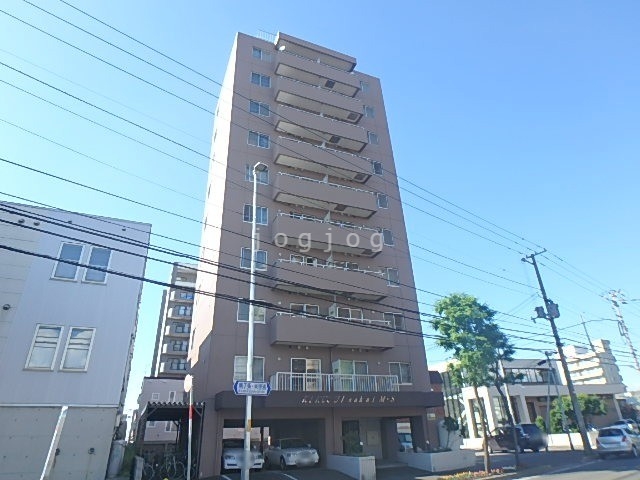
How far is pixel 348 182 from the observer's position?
105ft

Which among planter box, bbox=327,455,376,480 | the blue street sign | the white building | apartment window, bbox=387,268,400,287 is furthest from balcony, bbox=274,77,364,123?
planter box, bbox=327,455,376,480

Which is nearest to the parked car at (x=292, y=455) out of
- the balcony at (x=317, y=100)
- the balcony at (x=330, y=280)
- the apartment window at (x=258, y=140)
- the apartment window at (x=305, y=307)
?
the apartment window at (x=305, y=307)

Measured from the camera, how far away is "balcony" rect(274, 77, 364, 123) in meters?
32.3

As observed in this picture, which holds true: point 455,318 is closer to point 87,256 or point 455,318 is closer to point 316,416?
point 316,416

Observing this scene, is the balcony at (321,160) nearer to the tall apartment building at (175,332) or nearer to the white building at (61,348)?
the white building at (61,348)

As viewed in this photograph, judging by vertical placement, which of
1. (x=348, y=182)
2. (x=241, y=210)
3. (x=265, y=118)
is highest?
(x=265, y=118)

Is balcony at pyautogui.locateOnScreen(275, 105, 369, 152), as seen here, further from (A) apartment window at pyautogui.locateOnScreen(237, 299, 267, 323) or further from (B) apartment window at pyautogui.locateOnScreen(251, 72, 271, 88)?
(A) apartment window at pyautogui.locateOnScreen(237, 299, 267, 323)

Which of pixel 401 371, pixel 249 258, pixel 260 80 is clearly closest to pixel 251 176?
pixel 249 258

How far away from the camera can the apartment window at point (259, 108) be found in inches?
1233

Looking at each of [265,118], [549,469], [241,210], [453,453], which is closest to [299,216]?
[241,210]

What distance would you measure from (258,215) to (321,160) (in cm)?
705

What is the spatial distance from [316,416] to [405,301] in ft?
34.7

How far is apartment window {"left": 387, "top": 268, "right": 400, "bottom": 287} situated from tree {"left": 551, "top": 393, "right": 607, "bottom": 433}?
20.8m

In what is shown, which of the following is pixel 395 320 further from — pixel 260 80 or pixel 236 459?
pixel 260 80
